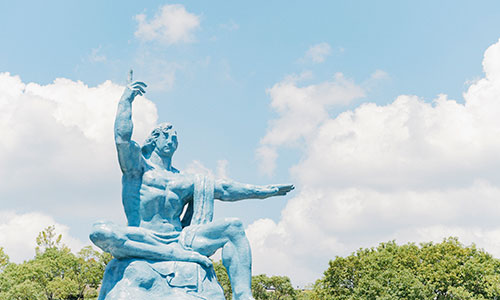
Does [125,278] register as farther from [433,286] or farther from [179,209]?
[433,286]

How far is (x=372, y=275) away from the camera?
3189 centimetres

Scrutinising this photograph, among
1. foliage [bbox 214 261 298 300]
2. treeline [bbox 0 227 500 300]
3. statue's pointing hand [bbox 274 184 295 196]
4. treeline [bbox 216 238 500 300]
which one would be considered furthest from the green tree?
statue's pointing hand [bbox 274 184 295 196]

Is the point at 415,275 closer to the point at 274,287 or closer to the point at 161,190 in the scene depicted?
the point at 274,287

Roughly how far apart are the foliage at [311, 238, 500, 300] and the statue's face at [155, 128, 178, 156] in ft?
75.3

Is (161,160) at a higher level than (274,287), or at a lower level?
lower

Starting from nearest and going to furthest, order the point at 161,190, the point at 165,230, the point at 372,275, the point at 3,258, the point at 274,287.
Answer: the point at 165,230 → the point at 161,190 → the point at 372,275 → the point at 3,258 → the point at 274,287

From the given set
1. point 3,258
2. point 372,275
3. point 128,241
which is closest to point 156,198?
point 128,241

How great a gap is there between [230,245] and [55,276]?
97.3 feet

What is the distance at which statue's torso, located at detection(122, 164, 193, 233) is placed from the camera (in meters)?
10.0

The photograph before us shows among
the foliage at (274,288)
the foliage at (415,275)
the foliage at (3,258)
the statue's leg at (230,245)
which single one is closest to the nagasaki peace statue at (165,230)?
the statue's leg at (230,245)

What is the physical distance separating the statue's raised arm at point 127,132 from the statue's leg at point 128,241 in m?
1.18

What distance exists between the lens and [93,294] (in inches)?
1380

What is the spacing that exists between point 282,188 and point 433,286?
23.8 metres

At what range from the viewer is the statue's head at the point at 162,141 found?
10.7 metres
